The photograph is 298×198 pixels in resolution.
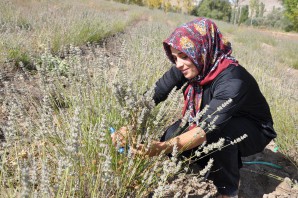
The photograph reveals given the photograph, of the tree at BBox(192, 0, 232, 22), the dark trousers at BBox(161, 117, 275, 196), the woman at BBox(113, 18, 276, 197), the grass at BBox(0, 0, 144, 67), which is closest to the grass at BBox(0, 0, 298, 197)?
the grass at BBox(0, 0, 144, 67)

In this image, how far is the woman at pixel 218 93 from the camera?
1.67m

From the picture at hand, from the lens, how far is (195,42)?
5.77 feet

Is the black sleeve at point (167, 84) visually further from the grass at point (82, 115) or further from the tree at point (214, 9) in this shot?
the tree at point (214, 9)

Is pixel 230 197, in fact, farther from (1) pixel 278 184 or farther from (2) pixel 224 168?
(1) pixel 278 184

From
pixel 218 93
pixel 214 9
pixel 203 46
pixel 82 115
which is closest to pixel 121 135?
pixel 82 115

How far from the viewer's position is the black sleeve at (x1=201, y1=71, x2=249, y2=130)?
1.61 meters

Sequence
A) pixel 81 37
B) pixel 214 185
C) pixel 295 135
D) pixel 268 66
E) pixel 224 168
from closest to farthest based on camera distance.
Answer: pixel 224 168 < pixel 214 185 < pixel 295 135 < pixel 81 37 < pixel 268 66

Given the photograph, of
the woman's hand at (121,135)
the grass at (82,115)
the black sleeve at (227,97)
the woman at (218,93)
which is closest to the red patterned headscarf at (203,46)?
the woman at (218,93)

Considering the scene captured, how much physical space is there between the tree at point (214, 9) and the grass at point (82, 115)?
114ft

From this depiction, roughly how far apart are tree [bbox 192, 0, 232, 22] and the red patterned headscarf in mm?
38388

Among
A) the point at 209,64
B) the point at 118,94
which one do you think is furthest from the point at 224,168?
the point at 118,94

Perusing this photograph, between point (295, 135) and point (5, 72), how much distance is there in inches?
112

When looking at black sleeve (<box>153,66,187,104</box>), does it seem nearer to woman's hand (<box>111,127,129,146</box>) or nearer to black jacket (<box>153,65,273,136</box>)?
black jacket (<box>153,65,273,136</box>)

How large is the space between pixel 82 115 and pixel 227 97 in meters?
0.83
